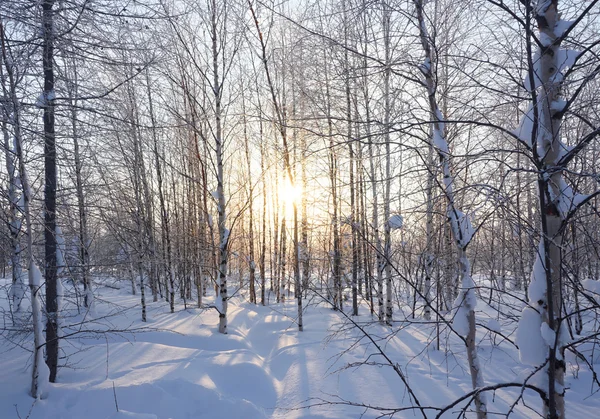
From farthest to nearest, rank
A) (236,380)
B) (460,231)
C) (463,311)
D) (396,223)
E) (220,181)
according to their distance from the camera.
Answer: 1. (220,181)
2. (236,380)
3. (396,223)
4. (460,231)
5. (463,311)

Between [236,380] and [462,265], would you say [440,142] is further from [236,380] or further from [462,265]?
[236,380]

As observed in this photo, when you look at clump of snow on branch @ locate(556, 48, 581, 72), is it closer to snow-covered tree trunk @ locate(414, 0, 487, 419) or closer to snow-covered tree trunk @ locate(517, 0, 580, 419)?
snow-covered tree trunk @ locate(517, 0, 580, 419)

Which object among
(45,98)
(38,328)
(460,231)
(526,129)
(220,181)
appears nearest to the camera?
(526,129)

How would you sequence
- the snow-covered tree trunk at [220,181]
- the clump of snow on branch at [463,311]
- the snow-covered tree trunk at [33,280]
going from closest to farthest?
1. the clump of snow on branch at [463,311]
2. the snow-covered tree trunk at [33,280]
3. the snow-covered tree trunk at [220,181]

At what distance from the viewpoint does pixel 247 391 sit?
18.6 feet

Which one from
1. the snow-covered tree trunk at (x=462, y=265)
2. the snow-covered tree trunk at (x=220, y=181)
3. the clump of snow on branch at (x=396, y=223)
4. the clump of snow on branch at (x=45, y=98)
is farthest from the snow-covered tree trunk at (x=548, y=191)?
the snow-covered tree trunk at (x=220, y=181)

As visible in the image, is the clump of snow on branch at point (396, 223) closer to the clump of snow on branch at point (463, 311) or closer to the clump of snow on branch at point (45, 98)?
the clump of snow on branch at point (463, 311)

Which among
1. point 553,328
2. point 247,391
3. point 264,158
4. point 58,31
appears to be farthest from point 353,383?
point 264,158

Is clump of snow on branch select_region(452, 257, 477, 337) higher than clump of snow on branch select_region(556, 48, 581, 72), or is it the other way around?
clump of snow on branch select_region(556, 48, 581, 72)

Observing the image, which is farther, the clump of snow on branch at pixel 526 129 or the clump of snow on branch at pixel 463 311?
the clump of snow on branch at pixel 463 311

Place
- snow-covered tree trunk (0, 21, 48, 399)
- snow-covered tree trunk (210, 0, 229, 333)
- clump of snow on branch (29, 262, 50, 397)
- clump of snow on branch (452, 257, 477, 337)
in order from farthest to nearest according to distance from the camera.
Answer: snow-covered tree trunk (210, 0, 229, 333) < clump of snow on branch (29, 262, 50, 397) < snow-covered tree trunk (0, 21, 48, 399) < clump of snow on branch (452, 257, 477, 337)

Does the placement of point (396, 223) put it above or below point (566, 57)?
below

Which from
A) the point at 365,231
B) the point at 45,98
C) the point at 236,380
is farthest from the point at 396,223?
the point at 45,98

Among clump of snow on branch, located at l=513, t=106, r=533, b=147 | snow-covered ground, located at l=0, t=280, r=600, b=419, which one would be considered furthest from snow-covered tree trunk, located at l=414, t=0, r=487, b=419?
clump of snow on branch, located at l=513, t=106, r=533, b=147
